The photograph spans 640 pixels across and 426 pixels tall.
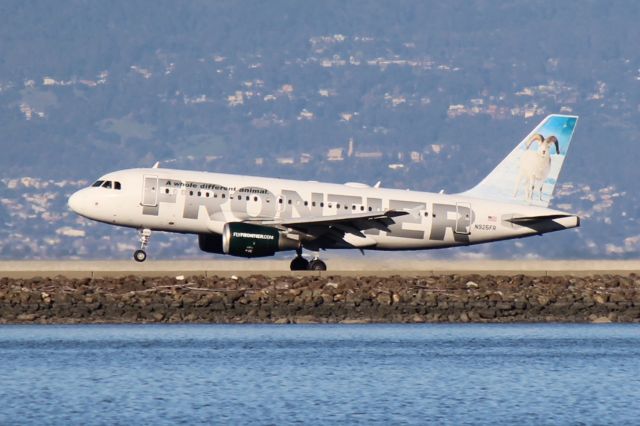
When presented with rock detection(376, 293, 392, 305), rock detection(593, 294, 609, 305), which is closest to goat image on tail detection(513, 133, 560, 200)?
rock detection(593, 294, 609, 305)

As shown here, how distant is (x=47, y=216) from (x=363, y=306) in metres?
149

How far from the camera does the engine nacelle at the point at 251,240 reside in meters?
54.8

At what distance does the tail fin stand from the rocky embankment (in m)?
10.2

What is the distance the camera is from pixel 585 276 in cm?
5569

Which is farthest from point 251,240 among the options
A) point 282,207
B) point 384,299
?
point 384,299

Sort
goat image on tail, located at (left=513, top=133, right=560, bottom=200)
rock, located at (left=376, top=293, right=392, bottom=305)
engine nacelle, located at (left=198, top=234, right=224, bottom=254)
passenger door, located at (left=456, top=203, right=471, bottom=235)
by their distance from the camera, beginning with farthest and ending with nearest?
goat image on tail, located at (left=513, top=133, right=560, bottom=200) → passenger door, located at (left=456, top=203, right=471, bottom=235) → engine nacelle, located at (left=198, top=234, right=224, bottom=254) → rock, located at (left=376, top=293, right=392, bottom=305)

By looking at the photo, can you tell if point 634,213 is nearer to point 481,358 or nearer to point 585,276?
point 585,276

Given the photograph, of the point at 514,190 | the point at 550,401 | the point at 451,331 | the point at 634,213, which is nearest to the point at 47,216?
the point at 634,213

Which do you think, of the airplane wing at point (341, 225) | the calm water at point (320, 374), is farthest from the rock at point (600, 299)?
the airplane wing at point (341, 225)

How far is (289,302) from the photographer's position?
4909 cm

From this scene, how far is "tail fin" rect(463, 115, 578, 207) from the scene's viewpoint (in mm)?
61125

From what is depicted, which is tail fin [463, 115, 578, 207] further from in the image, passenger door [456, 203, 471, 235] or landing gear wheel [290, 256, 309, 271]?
landing gear wheel [290, 256, 309, 271]

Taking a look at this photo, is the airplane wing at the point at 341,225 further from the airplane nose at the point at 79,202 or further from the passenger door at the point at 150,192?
the airplane nose at the point at 79,202

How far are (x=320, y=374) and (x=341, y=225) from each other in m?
18.4
